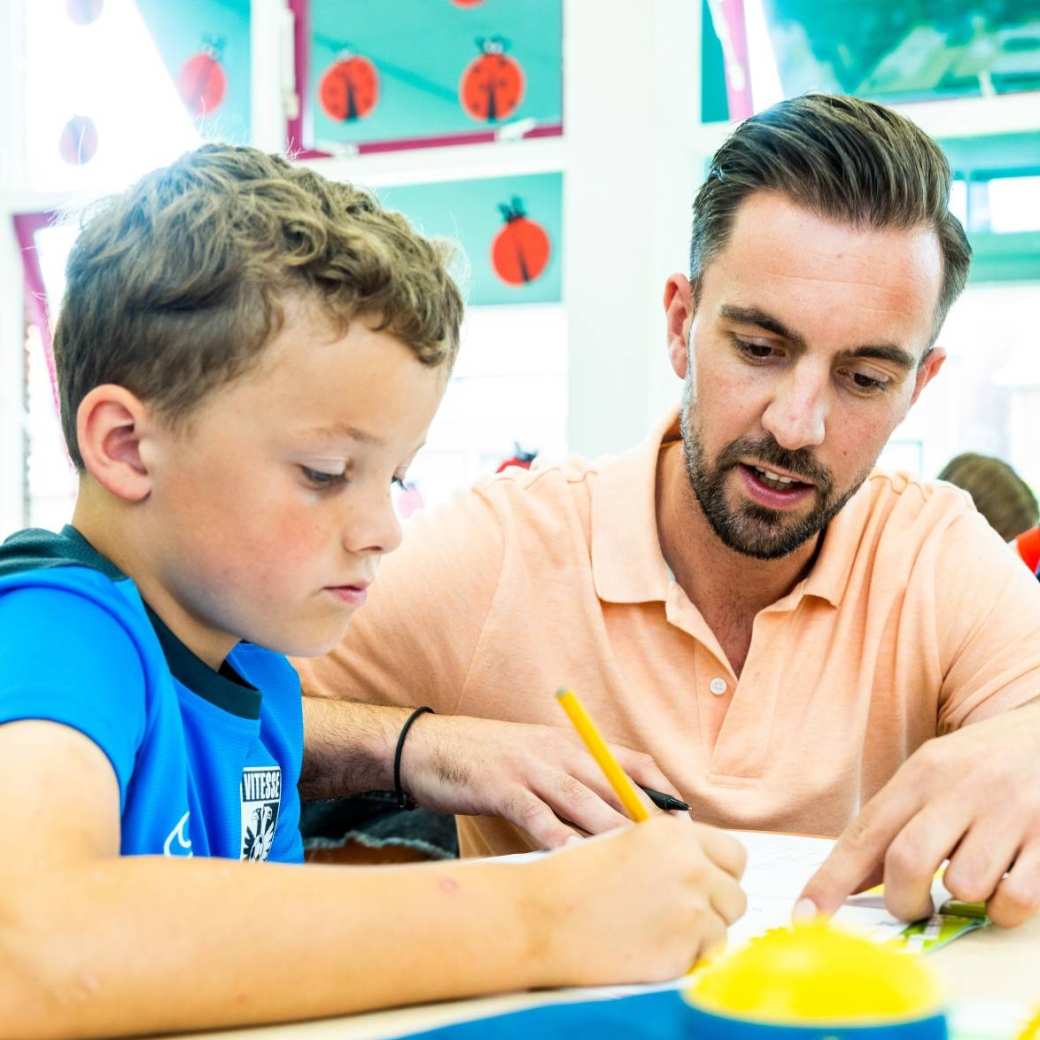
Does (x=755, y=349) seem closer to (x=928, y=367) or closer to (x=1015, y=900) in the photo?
(x=928, y=367)

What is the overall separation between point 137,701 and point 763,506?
76 cm

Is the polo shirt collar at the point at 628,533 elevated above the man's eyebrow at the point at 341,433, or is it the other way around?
the man's eyebrow at the point at 341,433

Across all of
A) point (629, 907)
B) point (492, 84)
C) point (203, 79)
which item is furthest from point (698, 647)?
point (203, 79)

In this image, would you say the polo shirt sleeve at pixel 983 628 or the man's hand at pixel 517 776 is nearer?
the man's hand at pixel 517 776

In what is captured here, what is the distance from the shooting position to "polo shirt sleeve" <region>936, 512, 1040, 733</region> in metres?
1.30

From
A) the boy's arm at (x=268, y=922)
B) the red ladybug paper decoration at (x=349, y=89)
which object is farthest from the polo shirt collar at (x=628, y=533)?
the red ladybug paper decoration at (x=349, y=89)

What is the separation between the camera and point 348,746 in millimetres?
1242

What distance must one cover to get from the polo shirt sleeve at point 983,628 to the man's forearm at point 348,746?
1.77 ft

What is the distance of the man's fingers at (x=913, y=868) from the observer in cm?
87

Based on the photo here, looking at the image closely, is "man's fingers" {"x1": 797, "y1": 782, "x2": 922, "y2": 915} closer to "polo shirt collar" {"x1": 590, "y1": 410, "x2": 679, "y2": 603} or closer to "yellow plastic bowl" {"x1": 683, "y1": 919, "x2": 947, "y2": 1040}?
"yellow plastic bowl" {"x1": 683, "y1": 919, "x2": 947, "y2": 1040}

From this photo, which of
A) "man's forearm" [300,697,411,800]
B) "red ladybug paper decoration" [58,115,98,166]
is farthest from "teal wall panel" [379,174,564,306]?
"man's forearm" [300,697,411,800]

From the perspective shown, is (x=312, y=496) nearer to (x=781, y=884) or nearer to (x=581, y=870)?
(x=581, y=870)

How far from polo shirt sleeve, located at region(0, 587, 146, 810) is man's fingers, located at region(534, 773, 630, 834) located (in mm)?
415

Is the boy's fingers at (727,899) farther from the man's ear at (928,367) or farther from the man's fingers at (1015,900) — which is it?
the man's ear at (928,367)
